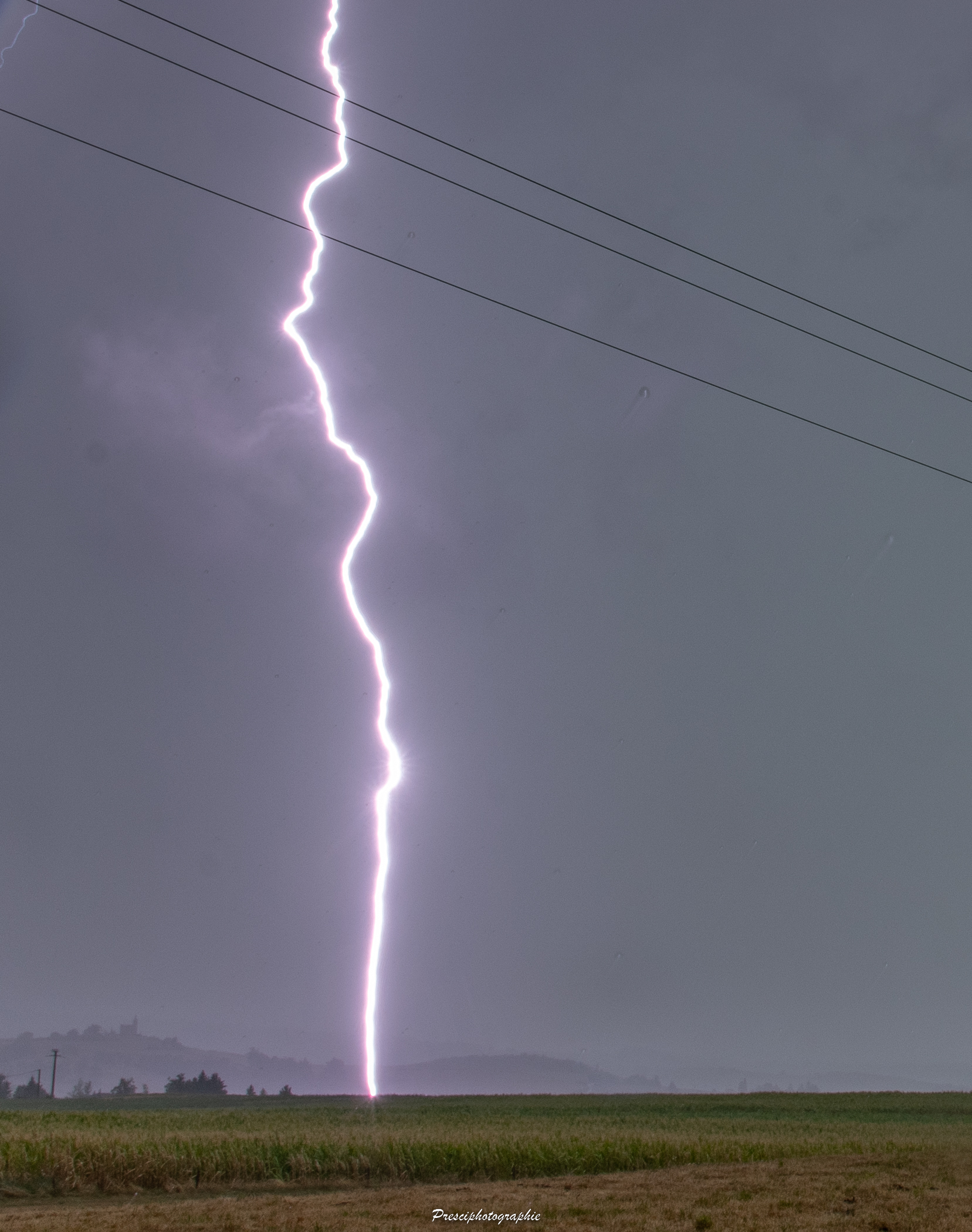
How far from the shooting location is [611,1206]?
38.7 ft

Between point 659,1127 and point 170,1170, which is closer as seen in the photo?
point 170,1170

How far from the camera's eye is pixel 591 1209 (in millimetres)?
11492

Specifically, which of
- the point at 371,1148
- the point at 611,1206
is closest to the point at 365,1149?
the point at 371,1148

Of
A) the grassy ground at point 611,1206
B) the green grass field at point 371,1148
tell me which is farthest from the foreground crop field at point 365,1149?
the grassy ground at point 611,1206

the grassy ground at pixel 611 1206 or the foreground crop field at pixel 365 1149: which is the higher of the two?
the grassy ground at pixel 611 1206

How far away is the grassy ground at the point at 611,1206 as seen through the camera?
1067 centimetres

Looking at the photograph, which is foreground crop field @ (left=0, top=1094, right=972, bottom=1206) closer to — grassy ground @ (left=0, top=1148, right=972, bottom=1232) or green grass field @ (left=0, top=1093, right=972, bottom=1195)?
green grass field @ (left=0, top=1093, right=972, bottom=1195)

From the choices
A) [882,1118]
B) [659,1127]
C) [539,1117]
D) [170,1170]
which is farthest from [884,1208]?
[882,1118]

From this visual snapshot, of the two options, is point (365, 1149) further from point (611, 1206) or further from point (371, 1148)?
point (611, 1206)

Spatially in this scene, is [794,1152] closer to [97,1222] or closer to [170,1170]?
[170,1170]

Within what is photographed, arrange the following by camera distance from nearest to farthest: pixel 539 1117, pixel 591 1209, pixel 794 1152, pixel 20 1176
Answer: pixel 591 1209 → pixel 20 1176 → pixel 794 1152 → pixel 539 1117

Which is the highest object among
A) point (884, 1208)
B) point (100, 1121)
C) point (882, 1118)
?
point (884, 1208)

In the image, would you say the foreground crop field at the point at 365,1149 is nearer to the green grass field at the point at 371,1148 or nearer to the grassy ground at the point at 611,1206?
the green grass field at the point at 371,1148

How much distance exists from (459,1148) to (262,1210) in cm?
561
